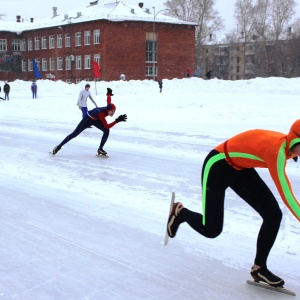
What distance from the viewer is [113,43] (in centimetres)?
5322

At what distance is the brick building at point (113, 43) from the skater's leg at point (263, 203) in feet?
156

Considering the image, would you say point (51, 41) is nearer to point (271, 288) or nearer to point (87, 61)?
point (87, 61)

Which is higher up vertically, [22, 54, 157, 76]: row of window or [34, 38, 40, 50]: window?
[34, 38, 40, 50]: window

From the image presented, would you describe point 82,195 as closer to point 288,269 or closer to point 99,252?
point 99,252

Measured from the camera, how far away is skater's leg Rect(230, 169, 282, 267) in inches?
140

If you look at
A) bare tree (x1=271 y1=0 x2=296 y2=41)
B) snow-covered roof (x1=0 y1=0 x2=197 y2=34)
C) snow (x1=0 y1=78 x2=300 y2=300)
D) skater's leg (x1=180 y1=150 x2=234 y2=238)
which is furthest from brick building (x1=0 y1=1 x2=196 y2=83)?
skater's leg (x1=180 y1=150 x2=234 y2=238)

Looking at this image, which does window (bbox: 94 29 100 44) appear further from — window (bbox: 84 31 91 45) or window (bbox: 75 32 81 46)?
window (bbox: 75 32 81 46)

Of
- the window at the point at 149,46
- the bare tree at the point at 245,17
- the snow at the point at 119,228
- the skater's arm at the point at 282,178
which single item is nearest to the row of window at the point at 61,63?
the window at the point at 149,46

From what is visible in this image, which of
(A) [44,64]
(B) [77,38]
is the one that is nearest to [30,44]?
(A) [44,64]

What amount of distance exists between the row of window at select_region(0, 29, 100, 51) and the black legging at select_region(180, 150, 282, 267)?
52.0 m

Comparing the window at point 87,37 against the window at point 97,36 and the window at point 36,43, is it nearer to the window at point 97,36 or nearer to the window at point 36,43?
the window at point 97,36

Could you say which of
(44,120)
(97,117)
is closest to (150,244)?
(97,117)

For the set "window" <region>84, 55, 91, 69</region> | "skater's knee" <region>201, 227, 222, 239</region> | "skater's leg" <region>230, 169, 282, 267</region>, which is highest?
"window" <region>84, 55, 91, 69</region>

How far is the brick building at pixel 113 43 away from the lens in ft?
175
